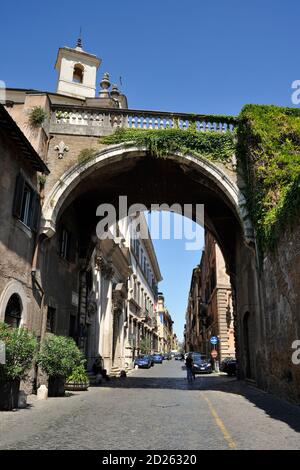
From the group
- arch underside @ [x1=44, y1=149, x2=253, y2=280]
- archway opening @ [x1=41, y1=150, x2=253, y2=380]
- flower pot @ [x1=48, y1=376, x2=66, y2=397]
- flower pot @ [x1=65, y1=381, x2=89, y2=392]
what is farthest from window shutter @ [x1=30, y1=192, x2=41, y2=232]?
flower pot @ [x1=65, y1=381, x2=89, y2=392]

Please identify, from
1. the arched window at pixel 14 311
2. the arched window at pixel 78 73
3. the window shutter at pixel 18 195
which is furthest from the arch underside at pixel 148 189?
the arched window at pixel 78 73

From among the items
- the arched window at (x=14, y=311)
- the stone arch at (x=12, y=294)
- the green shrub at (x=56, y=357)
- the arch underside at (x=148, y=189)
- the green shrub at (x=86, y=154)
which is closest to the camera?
the stone arch at (x=12, y=294)

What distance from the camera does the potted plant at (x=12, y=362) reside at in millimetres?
9289

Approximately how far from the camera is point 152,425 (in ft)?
26.1

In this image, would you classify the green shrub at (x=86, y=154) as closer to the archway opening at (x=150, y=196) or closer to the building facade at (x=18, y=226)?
the archway opening at (x=150, y=196)

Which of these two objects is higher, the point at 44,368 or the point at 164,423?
the point at 44,368

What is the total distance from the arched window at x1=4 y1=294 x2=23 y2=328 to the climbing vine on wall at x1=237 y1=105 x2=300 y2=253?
825 centimetres

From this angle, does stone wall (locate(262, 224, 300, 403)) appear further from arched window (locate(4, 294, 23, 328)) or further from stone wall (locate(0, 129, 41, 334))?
arched window (locate(4, 294, 23, 328))

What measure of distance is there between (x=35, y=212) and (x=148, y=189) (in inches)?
286

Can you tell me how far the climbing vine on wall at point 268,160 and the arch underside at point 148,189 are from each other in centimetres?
121

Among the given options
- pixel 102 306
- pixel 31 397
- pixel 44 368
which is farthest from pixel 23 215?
pixel 102 306
